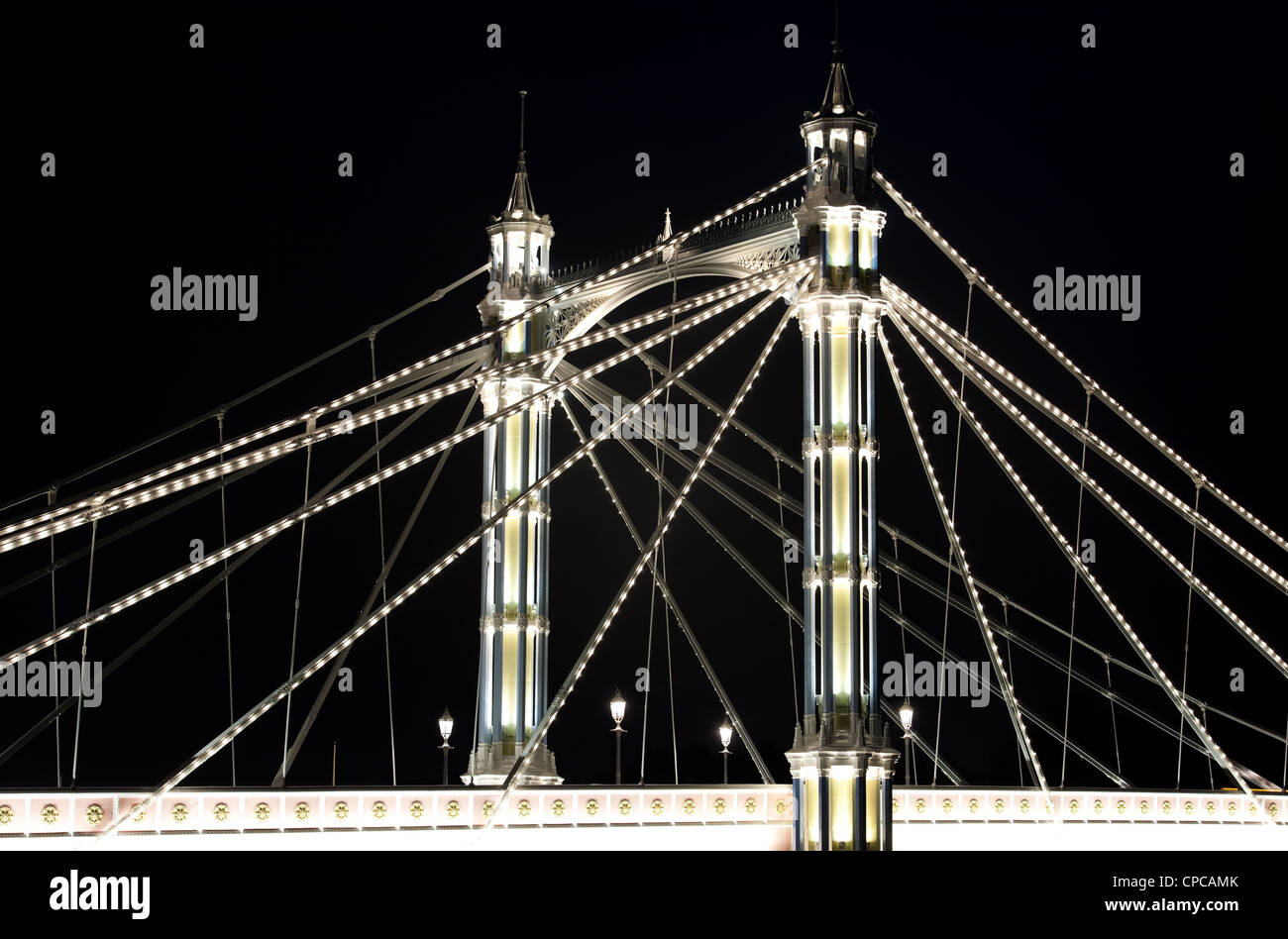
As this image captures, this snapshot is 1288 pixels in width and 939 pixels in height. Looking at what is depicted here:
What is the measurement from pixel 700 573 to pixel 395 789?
28.3 m

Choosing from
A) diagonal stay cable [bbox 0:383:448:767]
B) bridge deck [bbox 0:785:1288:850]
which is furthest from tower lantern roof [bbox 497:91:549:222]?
bridge deck [bbox 0:785:1288:850]

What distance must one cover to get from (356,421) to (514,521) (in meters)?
7.16

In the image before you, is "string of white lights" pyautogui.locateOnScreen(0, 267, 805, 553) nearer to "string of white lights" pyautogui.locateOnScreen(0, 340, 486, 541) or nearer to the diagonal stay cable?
"string of white lights" pyautogui.locateOnScreen(0, 340, 486, 541)

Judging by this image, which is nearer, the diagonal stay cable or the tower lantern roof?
the diagonal stay cable

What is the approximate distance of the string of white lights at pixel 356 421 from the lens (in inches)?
1326

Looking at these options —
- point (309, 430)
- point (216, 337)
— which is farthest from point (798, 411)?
point (309, 430)

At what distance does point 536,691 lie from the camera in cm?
4241

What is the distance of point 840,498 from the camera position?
120 ft

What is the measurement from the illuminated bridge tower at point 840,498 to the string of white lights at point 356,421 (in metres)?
0.87

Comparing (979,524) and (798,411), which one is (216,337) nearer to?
(798,411)

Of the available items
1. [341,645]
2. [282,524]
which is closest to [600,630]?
[341,645]

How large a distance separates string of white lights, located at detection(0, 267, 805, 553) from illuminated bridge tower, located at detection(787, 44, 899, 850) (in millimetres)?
867

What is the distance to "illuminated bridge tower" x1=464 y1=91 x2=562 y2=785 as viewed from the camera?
42.0 metres
